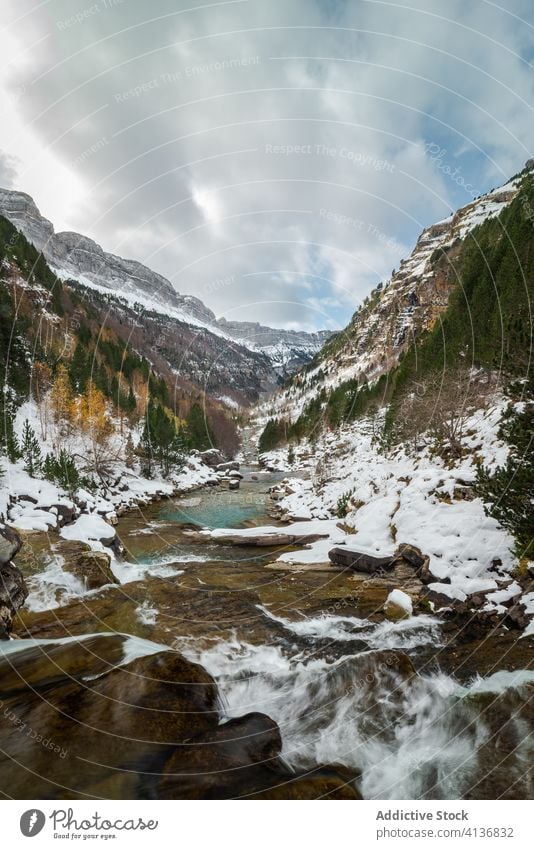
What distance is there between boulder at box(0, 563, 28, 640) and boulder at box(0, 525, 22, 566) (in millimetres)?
169

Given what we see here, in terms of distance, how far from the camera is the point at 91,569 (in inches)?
475

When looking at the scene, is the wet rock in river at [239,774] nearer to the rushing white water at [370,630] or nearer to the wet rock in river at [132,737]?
the wet rock in river at [132,737]

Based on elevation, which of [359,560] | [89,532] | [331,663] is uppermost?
[359,560]

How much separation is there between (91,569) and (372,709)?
10248 mm

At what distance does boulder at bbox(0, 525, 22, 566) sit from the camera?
8.21 meters

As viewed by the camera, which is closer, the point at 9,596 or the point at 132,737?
the point at 132,737

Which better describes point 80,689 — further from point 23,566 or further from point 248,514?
point 248,514

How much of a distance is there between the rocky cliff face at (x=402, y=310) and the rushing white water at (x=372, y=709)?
2476 inches

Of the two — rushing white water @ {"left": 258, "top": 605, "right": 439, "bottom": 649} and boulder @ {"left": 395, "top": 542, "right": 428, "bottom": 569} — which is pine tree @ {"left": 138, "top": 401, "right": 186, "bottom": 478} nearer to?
boulder @ {"left": 395, "top": 542, "right": 428, "bottom": 569}

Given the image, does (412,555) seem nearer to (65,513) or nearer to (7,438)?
(65,513)

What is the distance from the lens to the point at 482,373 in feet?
79.4

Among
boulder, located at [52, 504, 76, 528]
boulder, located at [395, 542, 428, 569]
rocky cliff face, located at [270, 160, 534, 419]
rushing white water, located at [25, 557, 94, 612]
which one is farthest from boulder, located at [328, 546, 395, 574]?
rocky cliff face, located at [270, 160, 534, 419]

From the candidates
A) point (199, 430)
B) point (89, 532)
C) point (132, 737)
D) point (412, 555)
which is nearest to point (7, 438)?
point (89, 532)

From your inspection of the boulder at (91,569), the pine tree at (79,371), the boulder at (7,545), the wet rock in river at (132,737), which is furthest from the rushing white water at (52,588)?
the pine tree at (79,371)
